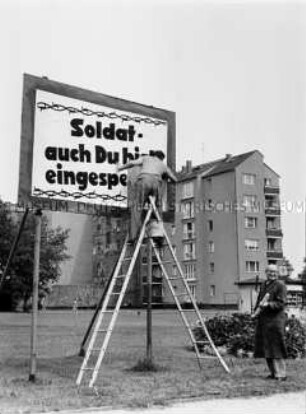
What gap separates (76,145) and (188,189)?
68.8 m

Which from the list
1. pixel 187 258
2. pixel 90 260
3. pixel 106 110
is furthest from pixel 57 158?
pixel 90 260

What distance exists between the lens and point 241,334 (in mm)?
14508

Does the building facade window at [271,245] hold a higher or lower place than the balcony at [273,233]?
lower

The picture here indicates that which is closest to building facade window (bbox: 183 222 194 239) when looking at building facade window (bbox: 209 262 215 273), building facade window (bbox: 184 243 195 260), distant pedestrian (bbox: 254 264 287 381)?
building facade window (bbox: 184 243 195 260)

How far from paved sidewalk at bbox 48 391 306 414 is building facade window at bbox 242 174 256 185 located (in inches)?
2536

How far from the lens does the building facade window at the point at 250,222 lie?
7212 centimetres

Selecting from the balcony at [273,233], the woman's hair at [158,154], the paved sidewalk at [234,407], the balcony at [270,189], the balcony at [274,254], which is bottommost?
the paved sidewalk at [234,407]

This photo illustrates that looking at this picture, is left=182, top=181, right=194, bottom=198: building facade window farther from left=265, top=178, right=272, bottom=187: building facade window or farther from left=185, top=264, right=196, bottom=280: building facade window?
left=265, top=178, right=272, bottom=187: building facade window

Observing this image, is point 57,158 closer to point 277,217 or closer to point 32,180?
point 32,180

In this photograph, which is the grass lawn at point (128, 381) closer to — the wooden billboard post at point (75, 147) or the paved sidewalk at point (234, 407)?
the paved sidewalk at point (234, 407)

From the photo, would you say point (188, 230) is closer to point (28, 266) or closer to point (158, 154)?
point (28, 266)

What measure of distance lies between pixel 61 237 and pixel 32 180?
5478 centimetres

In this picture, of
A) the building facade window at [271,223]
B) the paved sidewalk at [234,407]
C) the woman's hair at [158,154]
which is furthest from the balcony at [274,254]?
the paved sidewalk at [234,407]

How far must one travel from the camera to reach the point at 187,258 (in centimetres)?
7938
